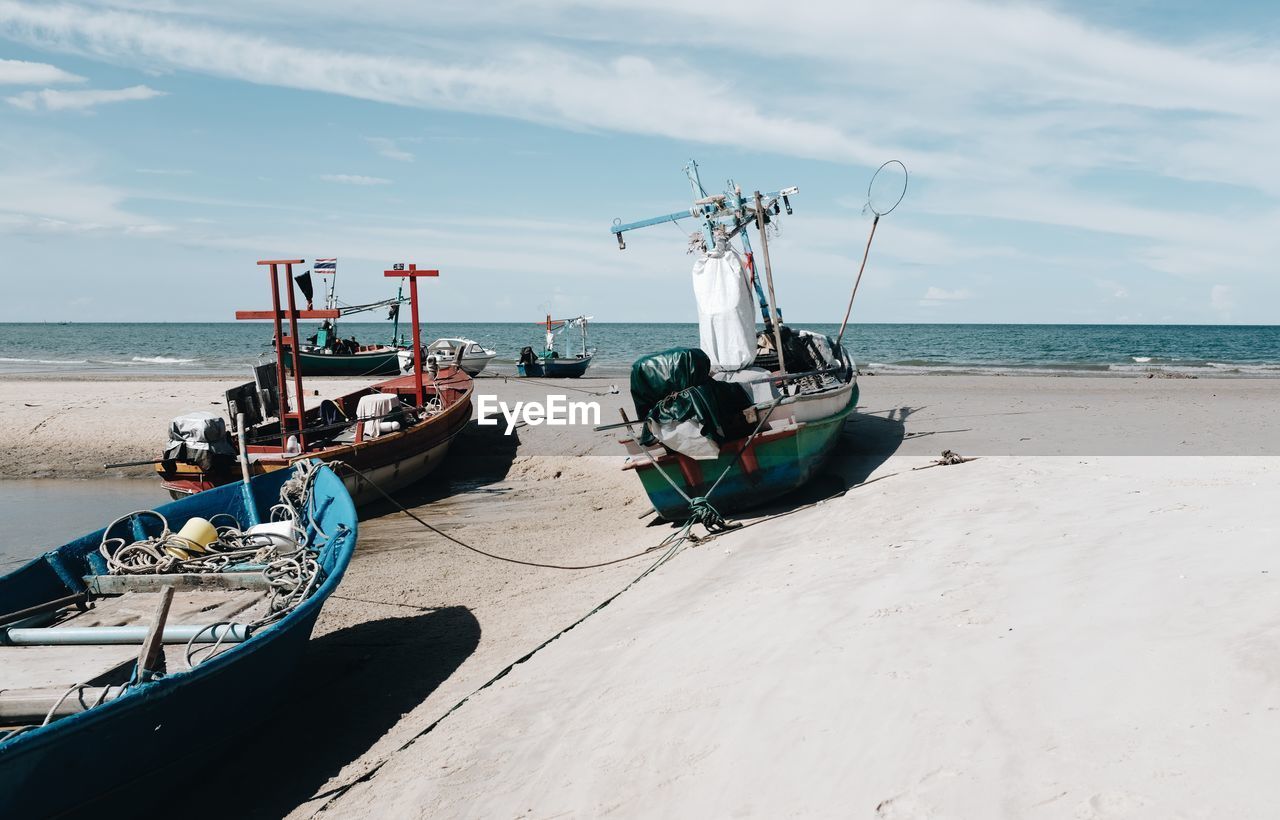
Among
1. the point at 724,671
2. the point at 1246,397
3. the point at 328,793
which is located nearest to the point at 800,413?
the point at 724,671

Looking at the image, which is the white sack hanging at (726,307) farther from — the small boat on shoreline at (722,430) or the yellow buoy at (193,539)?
the yellow buoy at (193,539)

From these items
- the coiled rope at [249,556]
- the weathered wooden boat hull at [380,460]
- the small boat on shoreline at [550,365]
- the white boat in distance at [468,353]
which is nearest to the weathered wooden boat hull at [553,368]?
the small boat on shoreline at [550,365]

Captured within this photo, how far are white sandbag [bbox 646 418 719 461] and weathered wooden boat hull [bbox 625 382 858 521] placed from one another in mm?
284

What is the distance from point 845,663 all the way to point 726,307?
26.8 ft

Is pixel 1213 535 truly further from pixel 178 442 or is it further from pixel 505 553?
pixel 178 442

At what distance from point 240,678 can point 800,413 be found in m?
7.09

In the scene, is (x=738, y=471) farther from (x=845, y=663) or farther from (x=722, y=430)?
(x=845, y=663)

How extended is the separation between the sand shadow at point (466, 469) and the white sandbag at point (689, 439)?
5245mm

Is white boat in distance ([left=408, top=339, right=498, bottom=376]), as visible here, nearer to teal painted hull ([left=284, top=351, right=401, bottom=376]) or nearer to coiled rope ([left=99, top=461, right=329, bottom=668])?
teal painted hull ([left=284, top=351, right=401, bottom=376])

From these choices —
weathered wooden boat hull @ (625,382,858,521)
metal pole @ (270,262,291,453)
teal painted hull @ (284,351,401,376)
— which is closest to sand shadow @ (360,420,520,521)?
metal pole @ (270,262,291,453)

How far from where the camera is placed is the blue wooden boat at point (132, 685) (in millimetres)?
4359

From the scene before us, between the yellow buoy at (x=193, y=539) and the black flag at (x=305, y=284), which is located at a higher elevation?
the black flag at (x=305, y=284)

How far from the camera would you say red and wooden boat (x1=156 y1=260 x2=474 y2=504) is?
37.6 feet

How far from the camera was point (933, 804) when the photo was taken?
3135 mm
